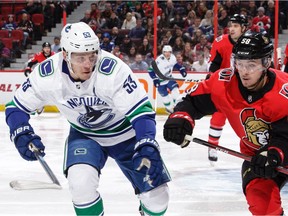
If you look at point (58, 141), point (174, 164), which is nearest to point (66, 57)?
point (174, 164)

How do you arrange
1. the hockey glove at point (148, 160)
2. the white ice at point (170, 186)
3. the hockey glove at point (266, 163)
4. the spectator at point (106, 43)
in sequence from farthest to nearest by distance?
the spectator at point (106, 43) < the white ice at point (170, 186) < the hockey glove at point (148, 160) < the hockey glove at point (266, 163)

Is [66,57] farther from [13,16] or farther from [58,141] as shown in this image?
[13,16]

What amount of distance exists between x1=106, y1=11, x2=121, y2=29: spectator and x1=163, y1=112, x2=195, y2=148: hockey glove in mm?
8176

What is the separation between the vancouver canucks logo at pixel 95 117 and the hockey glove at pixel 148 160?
0.35m

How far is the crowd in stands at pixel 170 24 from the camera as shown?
10.4m

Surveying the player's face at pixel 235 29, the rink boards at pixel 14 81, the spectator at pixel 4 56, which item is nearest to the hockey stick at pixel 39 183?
the player's face at pixel 235 29

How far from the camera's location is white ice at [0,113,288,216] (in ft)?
14.0

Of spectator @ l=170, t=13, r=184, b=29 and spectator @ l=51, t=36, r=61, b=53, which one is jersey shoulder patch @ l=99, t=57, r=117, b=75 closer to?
spectator @ l=170, t=13, r=184, b=29

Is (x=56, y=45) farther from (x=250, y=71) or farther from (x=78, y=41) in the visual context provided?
(x=250, y=71)

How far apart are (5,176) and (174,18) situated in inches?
237

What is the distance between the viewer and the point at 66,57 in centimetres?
325

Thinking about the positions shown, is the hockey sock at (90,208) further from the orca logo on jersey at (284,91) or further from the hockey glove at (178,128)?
the orca logo on jersey at (284,91)

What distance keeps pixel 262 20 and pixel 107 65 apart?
7508 millimetres

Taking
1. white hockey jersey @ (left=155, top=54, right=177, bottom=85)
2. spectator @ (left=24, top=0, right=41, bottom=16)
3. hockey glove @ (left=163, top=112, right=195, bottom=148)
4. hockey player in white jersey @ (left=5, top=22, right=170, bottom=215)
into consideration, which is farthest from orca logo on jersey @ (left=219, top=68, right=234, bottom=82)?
spectator @ (left=24, top=0, right=41, bottom=16)
